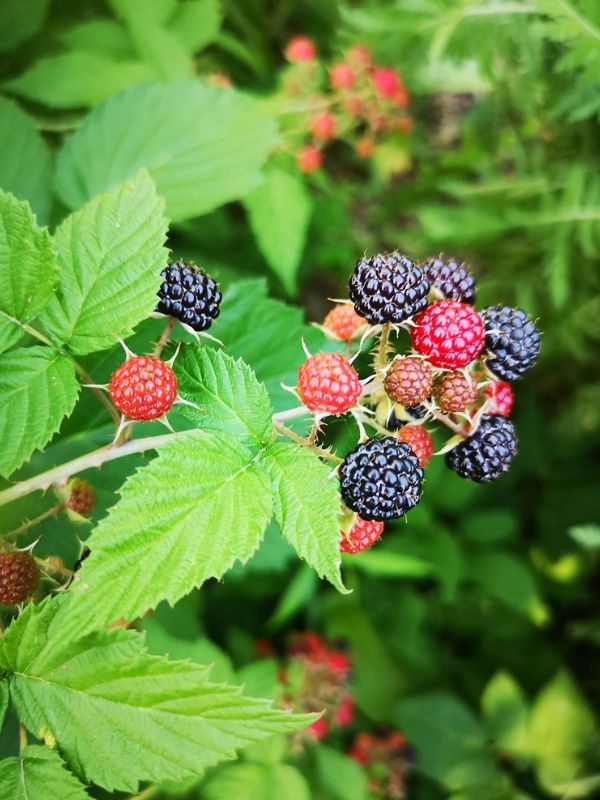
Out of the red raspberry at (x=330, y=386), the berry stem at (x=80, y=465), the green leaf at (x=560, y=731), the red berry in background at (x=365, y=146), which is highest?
the red raspberry at (x=330, y=386)

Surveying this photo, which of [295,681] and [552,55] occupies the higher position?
[552,55]

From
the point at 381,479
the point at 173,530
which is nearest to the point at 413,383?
the point at 381,479

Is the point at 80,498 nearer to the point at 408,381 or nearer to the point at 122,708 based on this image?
the point at 122,708

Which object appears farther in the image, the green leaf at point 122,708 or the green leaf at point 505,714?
the green leaf at point 505,714

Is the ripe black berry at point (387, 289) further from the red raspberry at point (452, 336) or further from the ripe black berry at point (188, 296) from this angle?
the ripe black berry at point (188, 296)

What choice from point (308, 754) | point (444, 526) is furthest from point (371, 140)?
point (308, 754)

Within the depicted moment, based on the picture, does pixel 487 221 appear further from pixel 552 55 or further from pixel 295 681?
pixel 295 681

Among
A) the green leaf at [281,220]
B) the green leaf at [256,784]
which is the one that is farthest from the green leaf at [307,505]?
the green leaf at [256,784]
